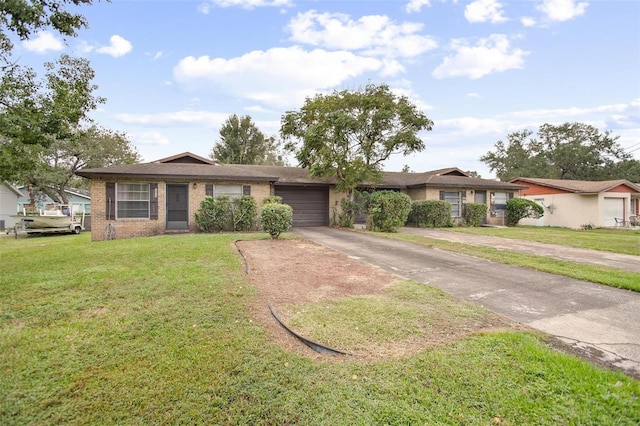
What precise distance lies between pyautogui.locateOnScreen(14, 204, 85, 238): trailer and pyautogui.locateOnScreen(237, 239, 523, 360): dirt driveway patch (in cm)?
1428

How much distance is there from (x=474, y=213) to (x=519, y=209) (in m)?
3.62

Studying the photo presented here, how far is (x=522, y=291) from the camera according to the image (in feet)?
16.1

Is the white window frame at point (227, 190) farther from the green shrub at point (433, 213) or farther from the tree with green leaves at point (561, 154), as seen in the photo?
the tree with green leaves at point (561, 154)

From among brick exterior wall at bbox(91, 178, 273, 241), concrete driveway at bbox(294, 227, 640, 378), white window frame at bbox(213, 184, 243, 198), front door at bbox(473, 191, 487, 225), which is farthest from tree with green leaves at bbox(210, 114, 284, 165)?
concrete driveway at bbox(294, 227, 640, 378)

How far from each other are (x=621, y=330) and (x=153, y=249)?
9154 millimetres

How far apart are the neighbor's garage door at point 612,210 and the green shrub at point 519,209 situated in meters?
4.24

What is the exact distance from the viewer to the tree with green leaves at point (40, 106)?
6270 millimetres

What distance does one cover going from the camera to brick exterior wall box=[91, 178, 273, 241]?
12070mm

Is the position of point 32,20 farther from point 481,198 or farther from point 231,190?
point 481,198

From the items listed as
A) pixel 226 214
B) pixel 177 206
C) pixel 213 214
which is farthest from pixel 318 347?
pixel 177 206

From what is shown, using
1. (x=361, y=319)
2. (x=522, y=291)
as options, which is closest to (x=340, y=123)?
(x=522, y=291)

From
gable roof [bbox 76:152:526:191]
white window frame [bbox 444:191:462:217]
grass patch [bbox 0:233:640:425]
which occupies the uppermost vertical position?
gable roof [bbox 76:152:526:191]

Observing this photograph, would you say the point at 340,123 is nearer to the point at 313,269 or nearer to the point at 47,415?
the point at 313,269

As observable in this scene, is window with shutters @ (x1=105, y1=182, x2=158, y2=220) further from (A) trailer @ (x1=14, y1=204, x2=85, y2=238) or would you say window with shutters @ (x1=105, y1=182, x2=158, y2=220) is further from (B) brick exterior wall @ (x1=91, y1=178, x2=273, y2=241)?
(A) trailer @ (x1=14, y1=204, x2=85, y2=238)
